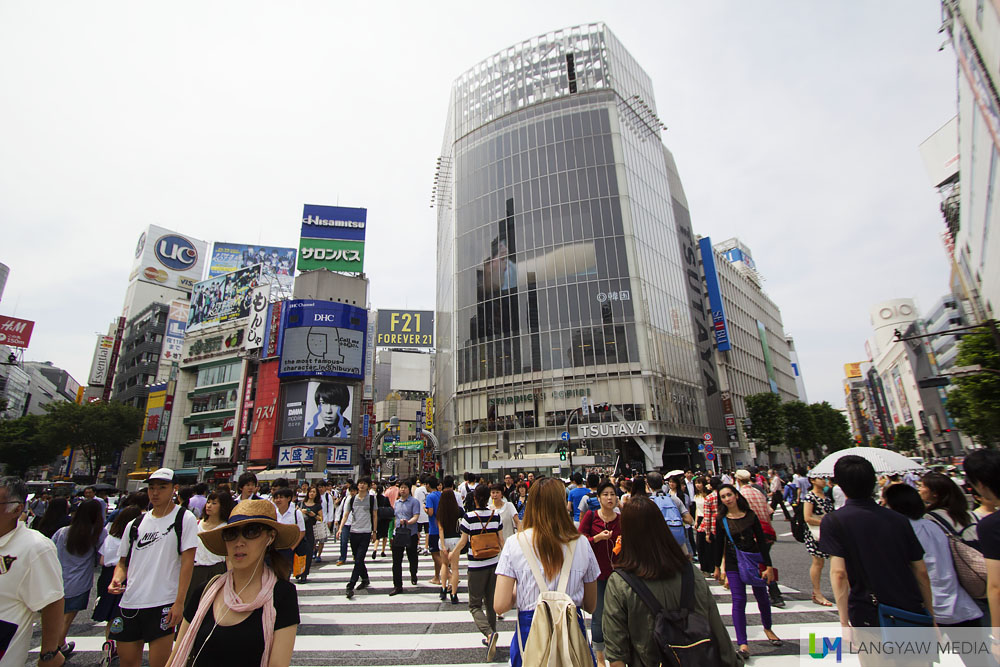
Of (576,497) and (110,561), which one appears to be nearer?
(110,561)

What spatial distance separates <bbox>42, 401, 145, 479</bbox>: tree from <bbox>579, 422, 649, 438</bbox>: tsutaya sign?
164 feet

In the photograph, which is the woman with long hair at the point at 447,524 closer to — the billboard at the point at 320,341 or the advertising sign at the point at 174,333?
the billboard at the point at 320,341

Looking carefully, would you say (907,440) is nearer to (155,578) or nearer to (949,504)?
(949,504)

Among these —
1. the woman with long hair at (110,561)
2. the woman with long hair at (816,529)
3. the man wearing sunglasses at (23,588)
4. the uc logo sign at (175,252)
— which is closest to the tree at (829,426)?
the woman with long hair at (816,529)

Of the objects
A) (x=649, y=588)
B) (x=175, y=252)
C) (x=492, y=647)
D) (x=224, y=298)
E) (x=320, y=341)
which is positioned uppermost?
(x=175, y=252)

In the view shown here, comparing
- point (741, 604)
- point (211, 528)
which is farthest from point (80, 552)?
point (741, 604)

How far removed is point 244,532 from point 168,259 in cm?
9438

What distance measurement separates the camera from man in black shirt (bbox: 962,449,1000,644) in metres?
2.84

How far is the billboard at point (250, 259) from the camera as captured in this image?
228ft

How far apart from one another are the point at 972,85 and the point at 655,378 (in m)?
28.3

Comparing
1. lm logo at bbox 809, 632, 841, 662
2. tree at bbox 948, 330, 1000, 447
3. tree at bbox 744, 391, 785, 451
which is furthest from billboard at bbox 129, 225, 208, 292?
tree at bbox 948, 330, 1000, 447

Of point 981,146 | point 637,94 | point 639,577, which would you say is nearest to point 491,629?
point 639,577

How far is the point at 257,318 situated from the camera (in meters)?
50.0

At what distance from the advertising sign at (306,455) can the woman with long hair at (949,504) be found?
151 ft
